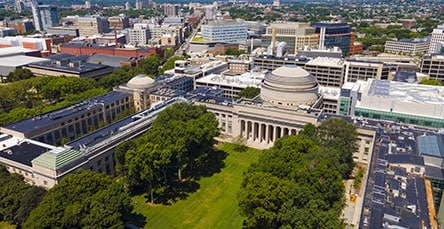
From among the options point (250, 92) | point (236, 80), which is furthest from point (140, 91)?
point (236, 80)

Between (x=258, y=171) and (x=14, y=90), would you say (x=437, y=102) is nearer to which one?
(x=258, y=171)

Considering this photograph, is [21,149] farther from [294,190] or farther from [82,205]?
[294,190]

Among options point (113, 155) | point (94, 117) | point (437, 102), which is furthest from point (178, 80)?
point (437, 102)

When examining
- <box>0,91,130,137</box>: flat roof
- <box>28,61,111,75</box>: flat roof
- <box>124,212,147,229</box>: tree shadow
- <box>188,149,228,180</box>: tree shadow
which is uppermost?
<box>28,61,111,75</box>: flat roof

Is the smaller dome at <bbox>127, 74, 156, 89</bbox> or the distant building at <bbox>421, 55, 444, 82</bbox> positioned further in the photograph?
the distant building at <bbox>421, 55, 444, 82</bbox>

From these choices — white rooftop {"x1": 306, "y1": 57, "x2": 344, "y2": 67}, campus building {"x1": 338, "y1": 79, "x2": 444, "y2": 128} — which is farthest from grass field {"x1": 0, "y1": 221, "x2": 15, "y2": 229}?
white rooftop {"x1": 306, "y1": 57, "x2": 344, "y2": 67}

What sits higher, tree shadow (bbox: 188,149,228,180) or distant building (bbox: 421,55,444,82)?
distant building (bbox: 421,55,444,82)

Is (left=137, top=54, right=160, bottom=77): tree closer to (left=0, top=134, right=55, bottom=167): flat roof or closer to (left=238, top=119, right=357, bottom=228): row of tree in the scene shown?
(left=0, top=134, right=55, bottom=167): flat roof
